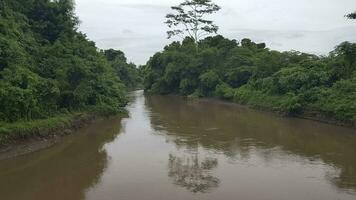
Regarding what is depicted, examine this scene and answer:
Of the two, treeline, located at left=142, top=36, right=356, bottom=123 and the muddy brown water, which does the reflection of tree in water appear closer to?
the muddy brown water

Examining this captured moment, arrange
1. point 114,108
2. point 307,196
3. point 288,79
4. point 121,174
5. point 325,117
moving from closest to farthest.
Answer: point 307,196 → point 121,174 → point 325,117 → point 114,108 → point 288,79

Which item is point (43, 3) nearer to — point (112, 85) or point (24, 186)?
point (112, 85)

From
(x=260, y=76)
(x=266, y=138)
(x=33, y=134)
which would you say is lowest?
(x=266, y=138)

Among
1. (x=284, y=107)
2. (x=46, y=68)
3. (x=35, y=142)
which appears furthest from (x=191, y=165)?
(x=284, y=107)

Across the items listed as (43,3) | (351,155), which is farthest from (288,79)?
(43,3)

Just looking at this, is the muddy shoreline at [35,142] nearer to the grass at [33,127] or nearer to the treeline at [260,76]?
the grass at [33,127]

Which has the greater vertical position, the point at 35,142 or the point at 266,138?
the point at 35,142

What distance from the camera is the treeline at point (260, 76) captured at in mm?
29078

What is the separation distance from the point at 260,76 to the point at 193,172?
28.1 m

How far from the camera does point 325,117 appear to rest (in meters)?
28.5

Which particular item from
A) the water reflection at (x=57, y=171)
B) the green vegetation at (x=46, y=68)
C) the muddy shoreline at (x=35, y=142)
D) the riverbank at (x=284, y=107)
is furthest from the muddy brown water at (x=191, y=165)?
the green vegetation at (x=46, y=68)

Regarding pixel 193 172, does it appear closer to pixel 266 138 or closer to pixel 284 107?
pixel 266 138

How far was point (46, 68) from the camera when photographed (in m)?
25.0

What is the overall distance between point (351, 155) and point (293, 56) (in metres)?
22.9
